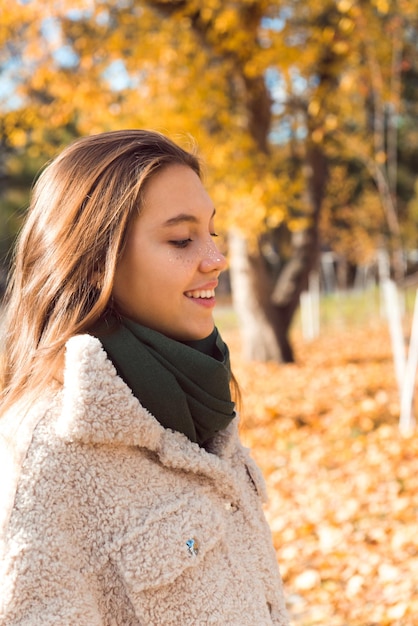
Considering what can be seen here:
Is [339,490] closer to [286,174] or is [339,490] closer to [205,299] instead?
[205,299]

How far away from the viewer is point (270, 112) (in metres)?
8.16

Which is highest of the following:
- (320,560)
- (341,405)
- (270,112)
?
(270,112)

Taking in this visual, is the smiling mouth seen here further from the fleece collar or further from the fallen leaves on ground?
the fallen leaves on ground

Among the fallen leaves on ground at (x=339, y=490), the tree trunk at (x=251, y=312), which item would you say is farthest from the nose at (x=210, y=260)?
the tree trunk at (x=251, y=312)

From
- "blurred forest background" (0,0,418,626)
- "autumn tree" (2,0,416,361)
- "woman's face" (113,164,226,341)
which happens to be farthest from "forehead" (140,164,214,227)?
"autumn tree" (2,0,416,361)

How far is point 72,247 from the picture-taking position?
1.33 metres

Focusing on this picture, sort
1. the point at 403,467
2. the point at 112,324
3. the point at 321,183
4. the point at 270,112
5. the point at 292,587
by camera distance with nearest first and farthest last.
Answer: the point at 112,324 < the point at 292,587 < the point at 403,467 < the point at 270,112 < the point at 321,183

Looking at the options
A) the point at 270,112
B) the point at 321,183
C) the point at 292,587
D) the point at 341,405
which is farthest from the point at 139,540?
the point at 321,183

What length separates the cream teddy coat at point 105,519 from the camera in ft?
3.66

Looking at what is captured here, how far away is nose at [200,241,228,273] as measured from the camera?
54.8 inches

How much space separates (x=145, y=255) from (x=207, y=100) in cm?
628

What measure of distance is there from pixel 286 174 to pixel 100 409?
24.1 ft

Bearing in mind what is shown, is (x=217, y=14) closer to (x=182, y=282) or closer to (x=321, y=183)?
(x=321, y=183)

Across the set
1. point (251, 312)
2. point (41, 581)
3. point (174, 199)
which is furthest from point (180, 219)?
point (251, 312)
